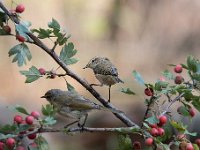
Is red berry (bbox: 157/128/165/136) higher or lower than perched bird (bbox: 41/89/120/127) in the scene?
lower

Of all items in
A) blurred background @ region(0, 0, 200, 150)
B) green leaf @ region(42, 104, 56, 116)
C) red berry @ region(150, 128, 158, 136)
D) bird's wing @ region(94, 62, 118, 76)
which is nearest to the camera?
green leaf @ region(42, 104, 56, 116)

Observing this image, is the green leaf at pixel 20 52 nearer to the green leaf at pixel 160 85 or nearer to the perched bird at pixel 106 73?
the perched bird at pixel 106 73

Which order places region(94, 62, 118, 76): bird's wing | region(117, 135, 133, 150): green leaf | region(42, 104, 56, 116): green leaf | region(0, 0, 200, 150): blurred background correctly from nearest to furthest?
region(42, 104, 56, 116): green leaf < region(117, 135, 133, 150): green leaf < region(94, 62, 118, 76): bird's wing < region(0, 0, 200, 150): blurred background

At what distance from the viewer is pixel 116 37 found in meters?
8.68

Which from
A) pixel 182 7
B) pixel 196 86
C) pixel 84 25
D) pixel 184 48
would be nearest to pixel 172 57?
pixel 184 48

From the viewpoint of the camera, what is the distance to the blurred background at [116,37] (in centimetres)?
769

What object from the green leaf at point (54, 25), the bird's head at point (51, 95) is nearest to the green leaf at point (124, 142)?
the bird's head at point (51, 95)

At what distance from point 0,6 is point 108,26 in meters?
6.88

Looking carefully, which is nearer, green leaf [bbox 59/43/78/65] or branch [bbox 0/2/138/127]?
branch [bbox 0/2/138/127]

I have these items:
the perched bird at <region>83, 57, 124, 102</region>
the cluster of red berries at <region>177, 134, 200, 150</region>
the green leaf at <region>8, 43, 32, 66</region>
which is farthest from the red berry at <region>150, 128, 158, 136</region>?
the green leaf at <region>8, 43, 32, 66</region>

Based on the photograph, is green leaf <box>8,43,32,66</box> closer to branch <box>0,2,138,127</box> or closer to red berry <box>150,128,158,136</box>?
branch <box>0,2,138,127</box>

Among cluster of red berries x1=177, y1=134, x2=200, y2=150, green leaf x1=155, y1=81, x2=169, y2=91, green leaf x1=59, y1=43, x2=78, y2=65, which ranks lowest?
cluster of red berries x1=177, y1=134, x2=200, y2=150

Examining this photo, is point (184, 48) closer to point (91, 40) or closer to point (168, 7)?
point (168, 7)

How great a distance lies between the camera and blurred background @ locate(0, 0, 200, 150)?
7689mm
